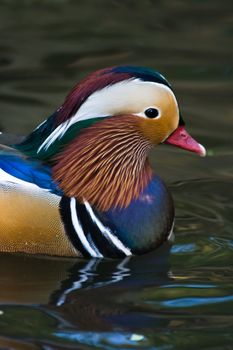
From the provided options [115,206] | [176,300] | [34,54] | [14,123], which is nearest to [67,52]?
[34,54]

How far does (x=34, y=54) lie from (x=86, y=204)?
2.81 metres

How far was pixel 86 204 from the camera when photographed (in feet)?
16.4

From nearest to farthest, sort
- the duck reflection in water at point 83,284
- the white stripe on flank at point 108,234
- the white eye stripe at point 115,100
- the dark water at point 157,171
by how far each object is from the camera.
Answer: the dark water at point 157,171, the duck reflection in water at point 83,284, the white eye stripe at point 115,100, the white stripe on flank at point 108,234

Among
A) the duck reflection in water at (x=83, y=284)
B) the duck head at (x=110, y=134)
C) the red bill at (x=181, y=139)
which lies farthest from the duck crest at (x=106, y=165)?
the duck reflection in water at (x=83, y=284)

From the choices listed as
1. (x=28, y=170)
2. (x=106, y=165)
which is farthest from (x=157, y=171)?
(x=28, y=170)

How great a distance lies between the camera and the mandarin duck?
4.83 meters

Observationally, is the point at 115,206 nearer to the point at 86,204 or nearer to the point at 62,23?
the point at 86,204

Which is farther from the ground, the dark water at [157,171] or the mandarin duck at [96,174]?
the mandarin duck at [96,174]

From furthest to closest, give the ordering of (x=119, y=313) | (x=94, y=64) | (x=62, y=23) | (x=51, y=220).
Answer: (x=62, y=23), (x=94, y=64), (x=51, y=220), (x=119, y=313)

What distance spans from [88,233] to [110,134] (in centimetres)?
47

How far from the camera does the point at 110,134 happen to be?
507 centimetres

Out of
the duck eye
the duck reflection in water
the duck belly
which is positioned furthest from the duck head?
the duck reflection in water

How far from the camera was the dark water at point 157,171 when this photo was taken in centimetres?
423

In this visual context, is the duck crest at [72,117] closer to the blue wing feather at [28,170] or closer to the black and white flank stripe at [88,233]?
the blue wing feather at [28,170]
